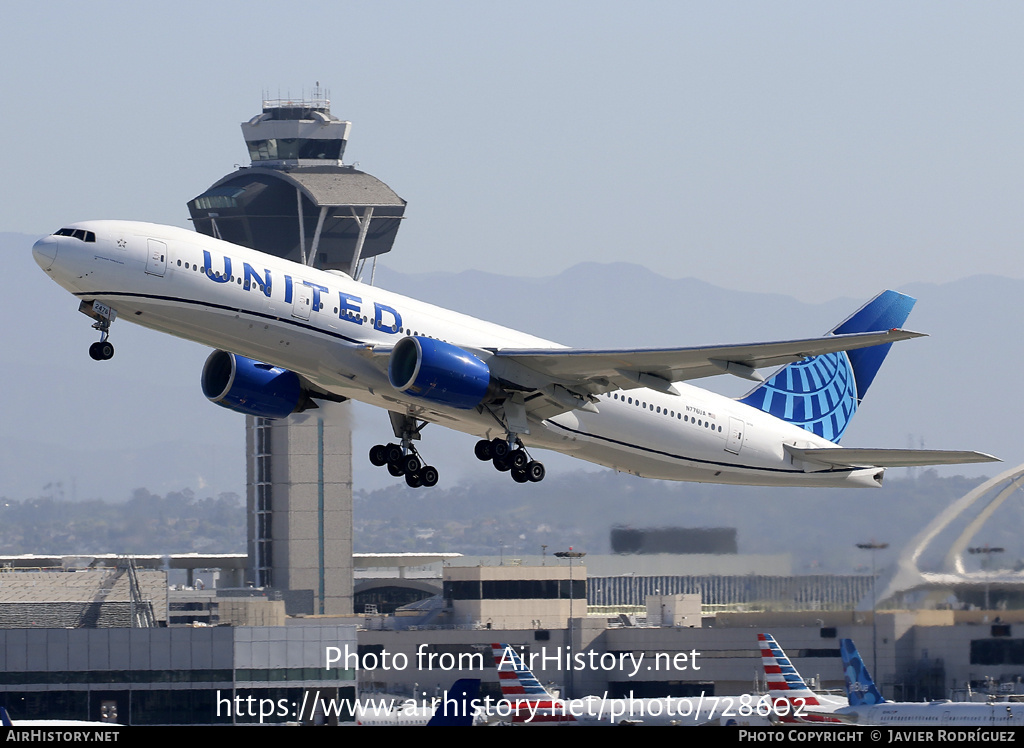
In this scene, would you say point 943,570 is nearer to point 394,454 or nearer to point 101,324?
point 394,454

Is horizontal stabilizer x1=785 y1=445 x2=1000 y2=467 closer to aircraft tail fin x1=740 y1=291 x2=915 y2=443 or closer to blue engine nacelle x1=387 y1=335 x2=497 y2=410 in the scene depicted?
aircraft tail fin x1=740 y1=291 x2=915 y2=443

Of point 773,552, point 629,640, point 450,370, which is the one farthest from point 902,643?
point 450,370

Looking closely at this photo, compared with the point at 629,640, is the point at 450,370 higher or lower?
higher

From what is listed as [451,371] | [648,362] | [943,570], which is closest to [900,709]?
[943,570]

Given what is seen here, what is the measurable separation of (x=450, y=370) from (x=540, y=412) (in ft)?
10.7

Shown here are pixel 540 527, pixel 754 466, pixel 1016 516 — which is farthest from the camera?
pixel 540 527

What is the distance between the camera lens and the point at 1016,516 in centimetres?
4350

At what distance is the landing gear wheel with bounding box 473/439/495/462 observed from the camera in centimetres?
3188

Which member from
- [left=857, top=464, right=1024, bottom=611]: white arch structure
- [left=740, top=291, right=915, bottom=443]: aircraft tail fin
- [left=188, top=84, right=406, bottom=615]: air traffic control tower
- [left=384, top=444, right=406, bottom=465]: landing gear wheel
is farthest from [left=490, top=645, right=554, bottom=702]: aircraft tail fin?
[left=188, top=84, right=406, bottom=615]: air traffic control tower

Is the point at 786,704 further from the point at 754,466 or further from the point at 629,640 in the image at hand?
the point at 629,640

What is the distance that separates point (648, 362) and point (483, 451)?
13.4 ft

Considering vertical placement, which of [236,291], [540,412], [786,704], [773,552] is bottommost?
[786,704]

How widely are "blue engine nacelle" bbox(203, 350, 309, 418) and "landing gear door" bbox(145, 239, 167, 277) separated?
234 inches

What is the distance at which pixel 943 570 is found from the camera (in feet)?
134
